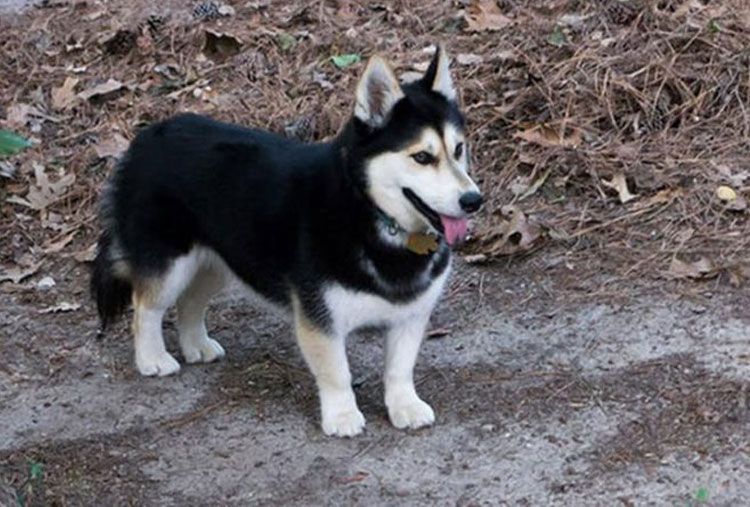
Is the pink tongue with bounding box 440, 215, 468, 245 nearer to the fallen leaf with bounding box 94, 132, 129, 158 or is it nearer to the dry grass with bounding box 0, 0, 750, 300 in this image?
the dry grass with bounding box 0, 0, 750, 300

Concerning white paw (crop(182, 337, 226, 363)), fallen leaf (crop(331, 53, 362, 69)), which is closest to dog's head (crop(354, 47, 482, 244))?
white paw (crop(182, 337, 226, 363))

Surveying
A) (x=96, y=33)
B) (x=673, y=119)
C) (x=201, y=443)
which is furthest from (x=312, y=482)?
(x=96, y=33)

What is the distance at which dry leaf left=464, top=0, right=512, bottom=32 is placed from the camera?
781 cm

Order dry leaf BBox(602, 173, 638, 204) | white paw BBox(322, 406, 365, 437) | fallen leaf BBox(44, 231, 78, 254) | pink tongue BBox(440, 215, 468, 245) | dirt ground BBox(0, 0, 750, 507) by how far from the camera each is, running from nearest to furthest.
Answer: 1. pink tongue BBox(440, 215, 468, 245)
2. dirt ground BBox(0, 0, 750, 507)
3. white paw BBox(322, 406, 365, 437)
4. dry leaf BBox(602, 173, 638, 204)
5. fallen leaf BBox(44, 231, 78, 254)

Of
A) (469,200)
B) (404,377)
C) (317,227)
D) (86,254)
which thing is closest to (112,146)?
(86,254)

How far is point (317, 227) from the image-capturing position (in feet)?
15.3

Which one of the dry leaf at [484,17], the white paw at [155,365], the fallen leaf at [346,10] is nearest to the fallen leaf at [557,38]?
the dry leaf at [484,17]

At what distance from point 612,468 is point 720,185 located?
91.0 inches

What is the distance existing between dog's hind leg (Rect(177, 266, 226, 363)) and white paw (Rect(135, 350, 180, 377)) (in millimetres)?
138

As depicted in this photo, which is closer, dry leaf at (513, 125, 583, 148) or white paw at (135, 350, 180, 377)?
white paw at (135, 350, 180, 377)

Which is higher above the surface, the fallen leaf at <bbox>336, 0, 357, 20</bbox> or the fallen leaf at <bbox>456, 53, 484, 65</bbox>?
the fallen leaf at <bbox>456, 53, 484, 65</bbox>

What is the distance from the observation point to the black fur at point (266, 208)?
4.57m

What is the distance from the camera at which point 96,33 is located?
8.54 m

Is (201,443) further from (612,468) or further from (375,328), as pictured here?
(612,468)
